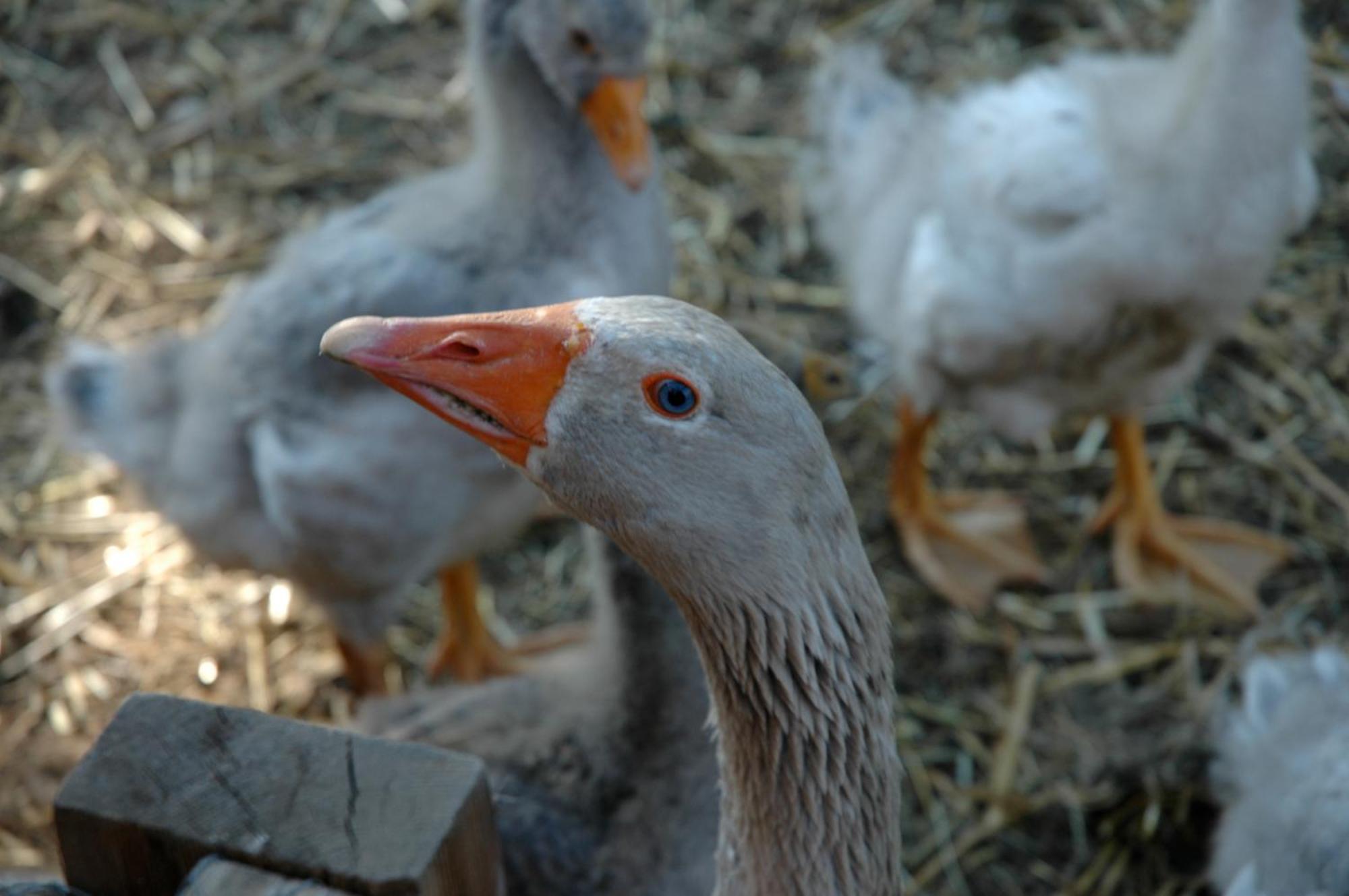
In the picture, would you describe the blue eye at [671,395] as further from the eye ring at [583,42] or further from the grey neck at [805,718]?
the eye ring at [583,42]

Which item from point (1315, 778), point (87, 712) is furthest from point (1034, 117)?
point (87, 712)

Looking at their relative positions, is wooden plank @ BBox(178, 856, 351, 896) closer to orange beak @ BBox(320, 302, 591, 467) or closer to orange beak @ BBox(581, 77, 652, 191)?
orange beak @ BBox(320, 302, 591, 467)

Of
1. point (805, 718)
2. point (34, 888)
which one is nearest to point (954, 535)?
point (805, 718)

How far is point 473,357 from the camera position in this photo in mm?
1439

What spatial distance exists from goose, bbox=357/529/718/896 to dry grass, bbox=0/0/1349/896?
0.83 meters

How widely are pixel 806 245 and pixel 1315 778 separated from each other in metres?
2.51

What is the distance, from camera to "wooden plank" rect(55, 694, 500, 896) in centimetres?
133

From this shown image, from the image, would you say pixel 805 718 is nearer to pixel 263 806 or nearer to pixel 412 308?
pixel 263 806

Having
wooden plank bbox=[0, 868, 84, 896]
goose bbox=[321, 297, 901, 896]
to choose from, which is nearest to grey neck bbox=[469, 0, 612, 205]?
goose bbox=[321, 297, 901, 896]

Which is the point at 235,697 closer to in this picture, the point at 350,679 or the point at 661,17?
the point at 350,679

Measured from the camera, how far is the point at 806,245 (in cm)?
444

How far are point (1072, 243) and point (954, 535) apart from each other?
0.97 metres

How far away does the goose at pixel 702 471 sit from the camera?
142cm

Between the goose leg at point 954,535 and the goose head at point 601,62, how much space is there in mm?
1164
